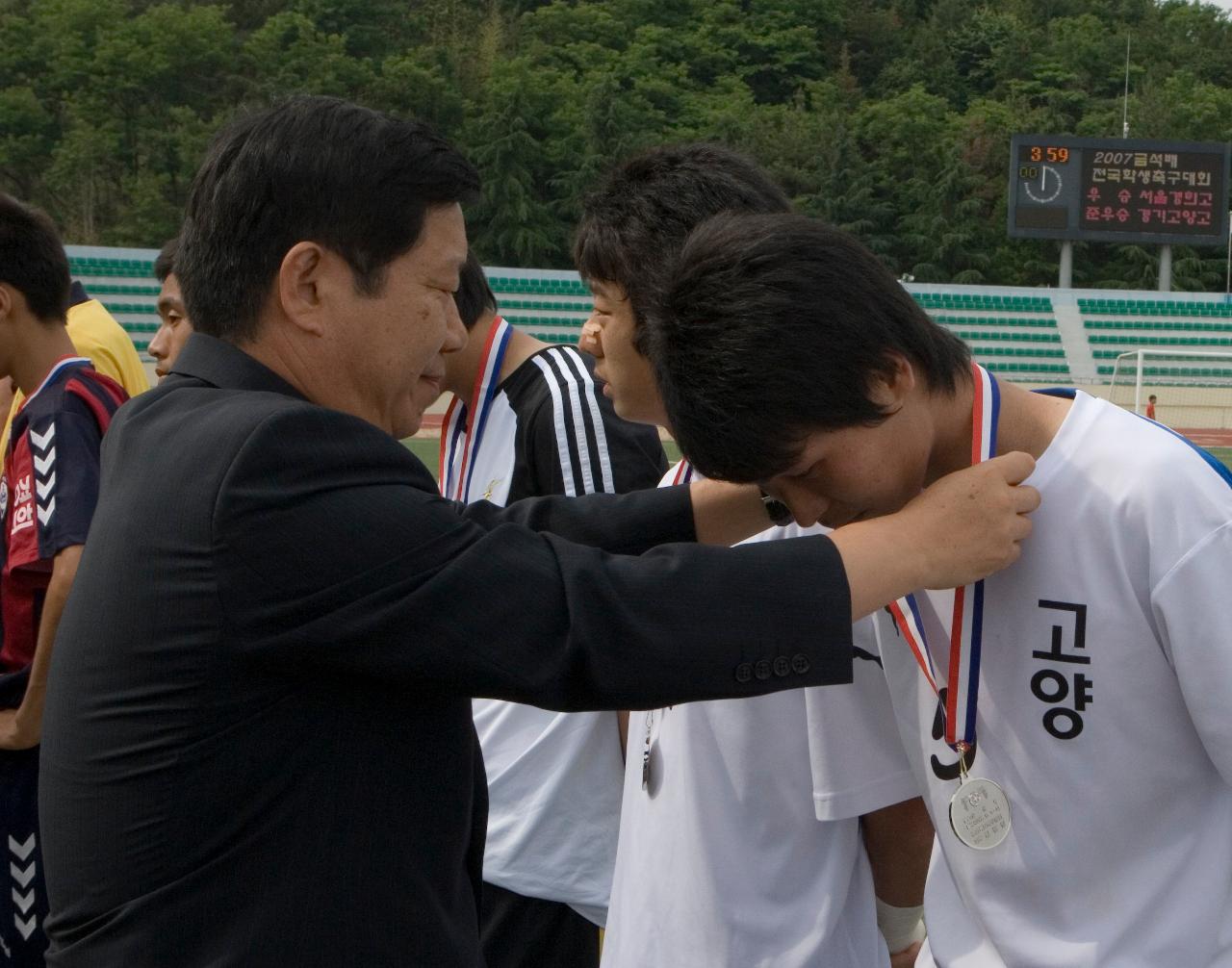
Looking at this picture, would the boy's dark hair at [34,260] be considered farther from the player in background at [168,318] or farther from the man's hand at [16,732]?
the man's hand at [16,732]

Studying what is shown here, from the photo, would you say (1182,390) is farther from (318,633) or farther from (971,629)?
(318,633)

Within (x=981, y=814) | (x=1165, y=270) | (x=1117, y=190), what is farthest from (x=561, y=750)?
(x=1165, y=270)

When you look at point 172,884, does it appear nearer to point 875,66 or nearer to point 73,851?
point 73,851

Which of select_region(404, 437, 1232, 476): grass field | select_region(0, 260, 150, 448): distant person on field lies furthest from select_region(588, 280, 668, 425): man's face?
select_region(404, 437, 1232, 476): grass field

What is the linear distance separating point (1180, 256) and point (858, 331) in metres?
52.3

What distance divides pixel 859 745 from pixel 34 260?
96.2 inches

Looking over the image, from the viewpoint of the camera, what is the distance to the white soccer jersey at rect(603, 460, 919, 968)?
201cm

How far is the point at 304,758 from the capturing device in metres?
1.47

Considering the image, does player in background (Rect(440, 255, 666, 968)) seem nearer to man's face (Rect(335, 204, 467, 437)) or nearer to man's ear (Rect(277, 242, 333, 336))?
man's face (Rect(335, 204, 467, 437))

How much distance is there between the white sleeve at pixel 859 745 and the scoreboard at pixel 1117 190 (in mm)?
33642

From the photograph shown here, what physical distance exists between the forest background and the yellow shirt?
137 ft

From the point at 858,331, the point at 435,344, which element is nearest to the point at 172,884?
the point at 435,344

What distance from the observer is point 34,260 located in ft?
11.4

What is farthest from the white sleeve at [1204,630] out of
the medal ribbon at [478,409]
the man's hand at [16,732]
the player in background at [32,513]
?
the man's hand at [16,732]
